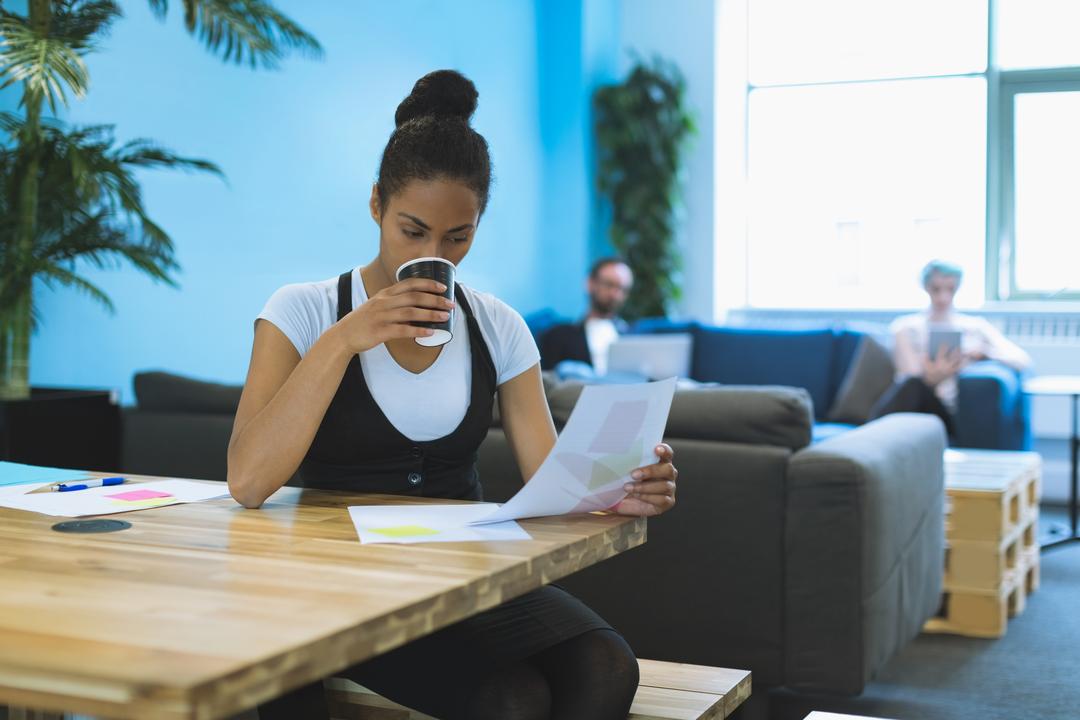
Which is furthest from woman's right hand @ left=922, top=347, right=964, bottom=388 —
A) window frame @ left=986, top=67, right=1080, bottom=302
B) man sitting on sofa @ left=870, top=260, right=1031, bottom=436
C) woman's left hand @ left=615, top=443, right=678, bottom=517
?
woman's left hand @ left=615, top=443, right=678, bottom=517

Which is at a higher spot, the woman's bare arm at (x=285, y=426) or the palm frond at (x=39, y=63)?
the palm frond at (x=39, y=63)

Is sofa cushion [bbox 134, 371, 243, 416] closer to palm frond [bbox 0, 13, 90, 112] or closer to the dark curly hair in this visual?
palm frond [bbox 0, 13, 90, 112]

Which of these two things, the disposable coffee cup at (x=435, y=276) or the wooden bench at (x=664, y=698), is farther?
the wooden bench at (x=664, y=698)

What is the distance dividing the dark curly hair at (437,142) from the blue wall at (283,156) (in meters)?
2.22

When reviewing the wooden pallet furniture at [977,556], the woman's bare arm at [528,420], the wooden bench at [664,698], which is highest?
the woman's bare arm at [528,420]

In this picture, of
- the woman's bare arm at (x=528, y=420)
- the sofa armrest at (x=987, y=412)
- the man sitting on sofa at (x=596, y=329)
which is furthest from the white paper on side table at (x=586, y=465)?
the man sitting on sofa at (x=596, y=329)

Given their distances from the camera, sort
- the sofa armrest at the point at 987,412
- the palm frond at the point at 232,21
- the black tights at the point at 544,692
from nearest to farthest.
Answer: the black tights at the point at 544,692 → the palm frond at the point at 232,21 → the sofa armrest at the point at 987,412

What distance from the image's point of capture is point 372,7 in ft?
16.2

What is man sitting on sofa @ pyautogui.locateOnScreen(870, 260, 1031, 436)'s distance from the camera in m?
4.80

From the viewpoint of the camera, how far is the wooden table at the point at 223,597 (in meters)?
0.69

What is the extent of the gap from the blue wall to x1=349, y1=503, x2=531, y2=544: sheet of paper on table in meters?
2.52

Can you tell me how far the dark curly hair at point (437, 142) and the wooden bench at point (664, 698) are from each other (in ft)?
2.15

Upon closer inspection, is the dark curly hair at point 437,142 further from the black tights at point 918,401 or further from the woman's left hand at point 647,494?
the black tights at point 918,401

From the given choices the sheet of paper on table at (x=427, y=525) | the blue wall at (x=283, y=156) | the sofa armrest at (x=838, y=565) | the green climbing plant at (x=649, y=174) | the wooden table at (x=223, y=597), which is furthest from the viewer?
the green climbing plant at (x=649, y=174)
